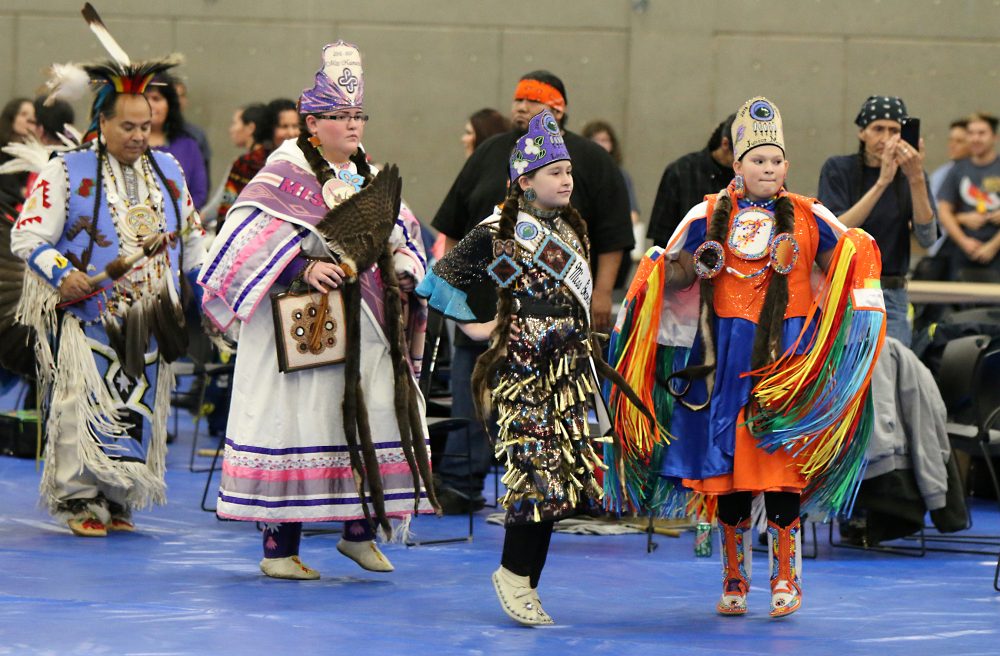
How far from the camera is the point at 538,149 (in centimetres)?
372

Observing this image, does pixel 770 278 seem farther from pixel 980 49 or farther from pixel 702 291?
pixel 980 49

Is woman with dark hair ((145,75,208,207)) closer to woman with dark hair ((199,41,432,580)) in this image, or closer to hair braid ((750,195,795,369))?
woman with dark hair ((199,41,432,580))

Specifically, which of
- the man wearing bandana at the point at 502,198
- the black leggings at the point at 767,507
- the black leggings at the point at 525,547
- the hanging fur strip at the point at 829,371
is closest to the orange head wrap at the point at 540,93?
the man wearing bandana at the point at 502,198

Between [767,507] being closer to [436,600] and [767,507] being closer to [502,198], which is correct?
[436,600]

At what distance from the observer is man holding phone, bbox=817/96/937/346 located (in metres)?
5.18

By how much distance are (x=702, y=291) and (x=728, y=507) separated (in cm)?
56

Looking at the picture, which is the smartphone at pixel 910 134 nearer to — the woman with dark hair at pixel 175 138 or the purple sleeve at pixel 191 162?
the woman with dark hair at pixel 175 138

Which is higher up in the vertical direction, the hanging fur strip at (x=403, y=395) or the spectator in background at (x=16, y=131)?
the spectator in background at (x=16, y=131)

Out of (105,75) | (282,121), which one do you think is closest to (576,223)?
(105,75)

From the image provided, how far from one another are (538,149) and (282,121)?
284 centimetres

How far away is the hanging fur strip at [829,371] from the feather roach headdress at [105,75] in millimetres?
2178

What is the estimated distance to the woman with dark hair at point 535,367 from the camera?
370 centimetres

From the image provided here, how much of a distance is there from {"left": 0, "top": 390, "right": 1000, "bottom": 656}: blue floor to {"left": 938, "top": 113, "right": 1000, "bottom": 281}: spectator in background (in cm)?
296

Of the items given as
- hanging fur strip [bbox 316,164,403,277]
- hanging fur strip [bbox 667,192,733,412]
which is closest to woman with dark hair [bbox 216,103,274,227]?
hanging fur strip [bbox 316,164,403,277]
